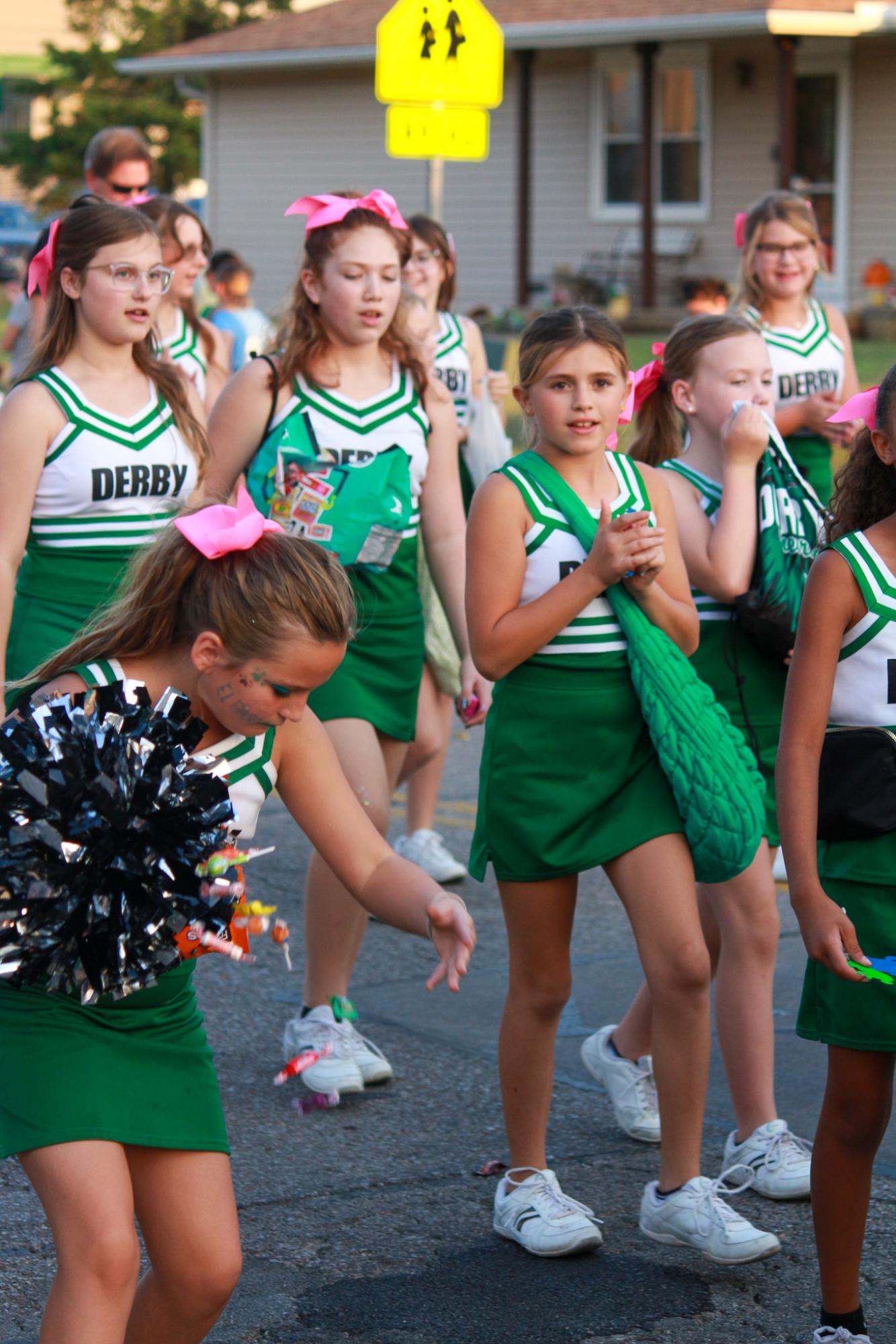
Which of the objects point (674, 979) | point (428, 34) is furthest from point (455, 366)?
point (674, 979)

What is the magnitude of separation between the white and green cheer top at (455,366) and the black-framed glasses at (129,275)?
2716 mm

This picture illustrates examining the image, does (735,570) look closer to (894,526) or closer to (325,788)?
(894,526)

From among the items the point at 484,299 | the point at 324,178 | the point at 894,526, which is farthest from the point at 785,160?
the point at 894,526

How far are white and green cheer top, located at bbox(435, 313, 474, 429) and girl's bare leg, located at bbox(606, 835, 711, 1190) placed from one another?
3.91 meters

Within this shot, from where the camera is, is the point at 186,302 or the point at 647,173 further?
the point at 647,173

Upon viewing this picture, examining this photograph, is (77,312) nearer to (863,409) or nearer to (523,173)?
(863,409)

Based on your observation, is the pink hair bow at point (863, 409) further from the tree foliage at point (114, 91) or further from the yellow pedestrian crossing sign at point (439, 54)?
the tree foliage at point (114, 91)

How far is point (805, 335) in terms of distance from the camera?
6.56 meters

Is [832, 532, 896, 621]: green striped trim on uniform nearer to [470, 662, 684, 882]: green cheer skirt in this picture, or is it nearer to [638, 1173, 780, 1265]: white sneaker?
[470, 662, 684, 882]: green cheer skirt

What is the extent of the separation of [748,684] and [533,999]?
1.00 m

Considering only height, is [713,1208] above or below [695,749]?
below

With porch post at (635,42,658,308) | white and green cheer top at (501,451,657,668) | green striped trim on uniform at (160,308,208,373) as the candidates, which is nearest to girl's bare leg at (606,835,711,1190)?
white and green cheer top at (501,451,657,668)

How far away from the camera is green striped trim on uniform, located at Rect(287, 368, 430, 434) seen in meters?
5.03

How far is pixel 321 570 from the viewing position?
10.1 ft
